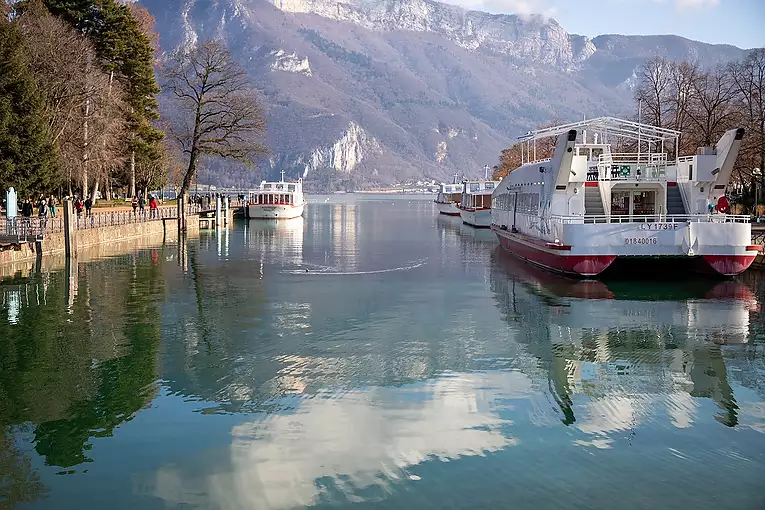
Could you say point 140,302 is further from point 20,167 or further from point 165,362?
point 20,167

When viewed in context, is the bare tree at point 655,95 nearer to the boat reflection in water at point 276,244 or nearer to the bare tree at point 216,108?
the boat reflection in water at point 276,244

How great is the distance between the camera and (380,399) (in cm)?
1483

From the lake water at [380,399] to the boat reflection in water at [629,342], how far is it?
0.26 ft

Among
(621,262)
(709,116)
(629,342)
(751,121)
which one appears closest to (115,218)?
(621,262)

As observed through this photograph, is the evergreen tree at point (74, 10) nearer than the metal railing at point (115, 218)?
No

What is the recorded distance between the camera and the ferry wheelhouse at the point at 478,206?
257 ft

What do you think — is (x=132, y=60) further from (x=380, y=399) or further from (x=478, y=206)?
(x=380, y=399)

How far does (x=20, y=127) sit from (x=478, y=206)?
174 feet

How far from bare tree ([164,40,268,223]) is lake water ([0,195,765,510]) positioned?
4501 centimetres

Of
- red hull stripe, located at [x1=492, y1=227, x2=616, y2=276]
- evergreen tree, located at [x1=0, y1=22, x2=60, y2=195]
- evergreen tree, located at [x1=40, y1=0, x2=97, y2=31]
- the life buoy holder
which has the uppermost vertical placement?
evergreen tree, located at [x1=40, y1=0, x2=97, y2=31]

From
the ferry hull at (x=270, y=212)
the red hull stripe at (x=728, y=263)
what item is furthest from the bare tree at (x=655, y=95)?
the ferry hull at (x=270, y=212)

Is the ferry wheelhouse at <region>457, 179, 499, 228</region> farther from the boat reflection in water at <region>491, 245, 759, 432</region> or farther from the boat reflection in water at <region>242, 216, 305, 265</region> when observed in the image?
the boat reflection in water at <region>491, 245, 759, 432</region>

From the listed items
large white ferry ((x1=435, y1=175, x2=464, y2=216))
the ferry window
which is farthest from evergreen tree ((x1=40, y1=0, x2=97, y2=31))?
large white ferry ((x1=435, y1=175, x2=464, y2=216))

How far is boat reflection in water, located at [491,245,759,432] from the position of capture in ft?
47.4
